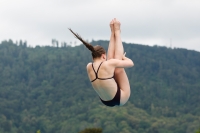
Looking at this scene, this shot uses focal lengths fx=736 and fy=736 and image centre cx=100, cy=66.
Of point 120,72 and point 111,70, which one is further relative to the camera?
point 120,72

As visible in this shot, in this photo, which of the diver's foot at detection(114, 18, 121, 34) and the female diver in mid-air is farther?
the diver's foot at detection(114, 18, 121, 34)

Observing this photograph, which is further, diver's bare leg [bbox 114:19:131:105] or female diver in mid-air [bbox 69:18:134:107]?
diver's bare leg [bbox 114:19:131:105]

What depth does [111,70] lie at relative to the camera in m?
15.0

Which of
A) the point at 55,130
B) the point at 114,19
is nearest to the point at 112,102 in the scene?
the point at 114,19

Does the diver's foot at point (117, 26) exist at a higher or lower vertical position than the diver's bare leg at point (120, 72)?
higher

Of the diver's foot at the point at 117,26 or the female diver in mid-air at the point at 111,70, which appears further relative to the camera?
the diver's foot at the point at 117,26

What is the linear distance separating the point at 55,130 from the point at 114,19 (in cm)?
16970

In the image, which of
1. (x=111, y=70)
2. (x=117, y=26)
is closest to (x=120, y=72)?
(x=111, y=70)

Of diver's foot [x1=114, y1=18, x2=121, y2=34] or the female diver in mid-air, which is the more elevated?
diver's foot [x1=114, y1=18, x2=121, y2=34]

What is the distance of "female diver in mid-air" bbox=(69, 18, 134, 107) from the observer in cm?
1504

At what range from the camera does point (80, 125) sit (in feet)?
581

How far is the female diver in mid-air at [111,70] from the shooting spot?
49.3ft

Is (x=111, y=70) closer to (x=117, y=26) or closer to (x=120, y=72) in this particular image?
(x=120, y=72)

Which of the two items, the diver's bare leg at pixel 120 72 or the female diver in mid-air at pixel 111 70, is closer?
the female diver in mid-air at pixel 111 70
